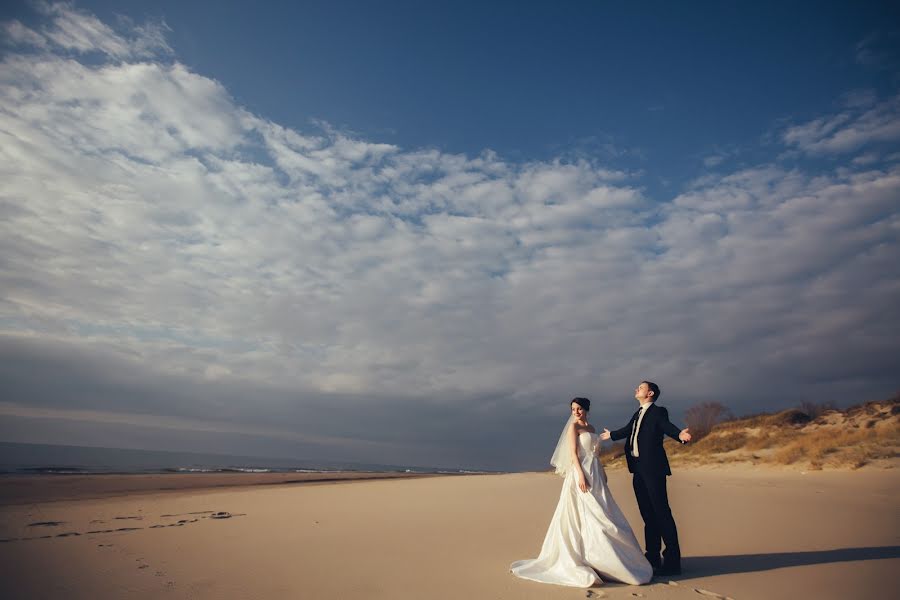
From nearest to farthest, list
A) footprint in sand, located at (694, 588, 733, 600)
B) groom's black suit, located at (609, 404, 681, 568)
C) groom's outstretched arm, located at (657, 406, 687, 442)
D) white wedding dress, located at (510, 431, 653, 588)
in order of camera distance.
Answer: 1. footprint in sand, located at (694, 588, 733, 600)
2. white wedding dress, located at (510, 431, 653, 588)
3. groom's black suit, located at (609, 404, 681, 568)
4. groom's outstretched arm, located at (657, 406, 687, 442)

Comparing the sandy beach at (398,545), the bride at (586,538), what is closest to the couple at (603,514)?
the bride at (586,538)

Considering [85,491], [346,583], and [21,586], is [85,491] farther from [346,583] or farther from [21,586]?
[346,583]

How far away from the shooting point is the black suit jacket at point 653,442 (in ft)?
20.0

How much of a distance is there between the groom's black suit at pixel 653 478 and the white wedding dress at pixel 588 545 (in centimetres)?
49

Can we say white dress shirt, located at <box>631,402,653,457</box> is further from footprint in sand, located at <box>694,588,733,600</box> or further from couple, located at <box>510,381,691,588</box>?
footprint in sand, located at <box>694,588,733,600</box>

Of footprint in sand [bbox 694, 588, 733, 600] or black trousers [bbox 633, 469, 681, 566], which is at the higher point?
black trousers [bbox 633, 469, 681, 566]

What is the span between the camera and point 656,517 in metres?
5.98

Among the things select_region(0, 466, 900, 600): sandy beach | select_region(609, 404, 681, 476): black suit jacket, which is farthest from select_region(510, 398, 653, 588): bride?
select_region(609, 404, 681, 476): black suit jacket

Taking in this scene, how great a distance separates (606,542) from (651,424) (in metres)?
1.58

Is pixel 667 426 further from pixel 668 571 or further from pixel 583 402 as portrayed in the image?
pixel 668 571

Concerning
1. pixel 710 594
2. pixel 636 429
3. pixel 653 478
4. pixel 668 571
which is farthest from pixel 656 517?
pixel 710 594

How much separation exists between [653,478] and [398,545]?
139 inches

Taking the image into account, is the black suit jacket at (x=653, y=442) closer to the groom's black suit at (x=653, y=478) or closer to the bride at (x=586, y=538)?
the groom's black suit at (x=653, y=478)

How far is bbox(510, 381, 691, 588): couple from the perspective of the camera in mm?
5316
